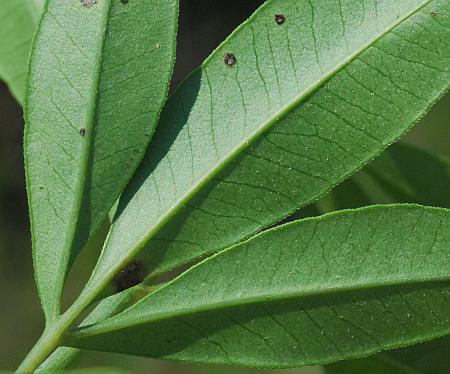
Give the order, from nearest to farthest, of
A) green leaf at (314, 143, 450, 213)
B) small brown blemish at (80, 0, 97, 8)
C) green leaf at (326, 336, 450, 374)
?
small brown blemish at (80, 0, 97, 8)
green leaf at (326, 336, 450, 374)
green leaf at (314, 143, 450, 213)

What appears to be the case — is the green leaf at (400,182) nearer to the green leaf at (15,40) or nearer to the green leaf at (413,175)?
the green leaf at (413,175)

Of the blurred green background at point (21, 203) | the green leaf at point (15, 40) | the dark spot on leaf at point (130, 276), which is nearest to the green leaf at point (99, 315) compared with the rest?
the dark spot on leaf at point (130, 276)

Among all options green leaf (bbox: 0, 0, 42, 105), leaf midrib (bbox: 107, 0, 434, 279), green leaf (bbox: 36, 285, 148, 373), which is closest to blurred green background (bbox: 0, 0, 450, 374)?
green leaf (bbox: 0, 0, 42, 105)

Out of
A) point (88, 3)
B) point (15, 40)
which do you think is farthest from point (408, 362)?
point (15, 40)

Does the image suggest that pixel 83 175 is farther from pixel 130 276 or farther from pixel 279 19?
pixel 279 19

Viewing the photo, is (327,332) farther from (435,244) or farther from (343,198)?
(343,198)

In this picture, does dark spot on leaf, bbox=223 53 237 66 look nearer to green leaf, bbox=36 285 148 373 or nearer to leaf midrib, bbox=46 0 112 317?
leaf midrib, bbox=46 0 112 317
